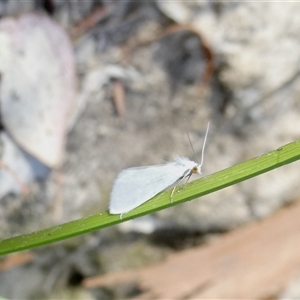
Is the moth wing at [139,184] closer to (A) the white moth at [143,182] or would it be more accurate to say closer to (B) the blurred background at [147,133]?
(A) the white moth at [143,182]

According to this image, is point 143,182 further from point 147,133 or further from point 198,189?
point 147,133

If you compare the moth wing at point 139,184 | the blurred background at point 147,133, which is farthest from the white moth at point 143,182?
the blurred background at point 147,133

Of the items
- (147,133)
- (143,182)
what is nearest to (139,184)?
(143,182)

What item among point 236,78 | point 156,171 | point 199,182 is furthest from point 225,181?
point 236,78

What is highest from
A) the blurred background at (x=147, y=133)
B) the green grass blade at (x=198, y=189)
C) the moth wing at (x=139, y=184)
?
the blurred background at (x=147, y=133)

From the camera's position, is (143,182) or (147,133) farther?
(147,133)

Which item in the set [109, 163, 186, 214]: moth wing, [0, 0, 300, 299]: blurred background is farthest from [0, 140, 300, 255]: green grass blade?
[0, 0, 300, 299]: blurred background

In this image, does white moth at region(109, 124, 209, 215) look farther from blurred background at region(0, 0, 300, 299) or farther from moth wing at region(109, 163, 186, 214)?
blurred background at region(0, 0, 300, 299)
